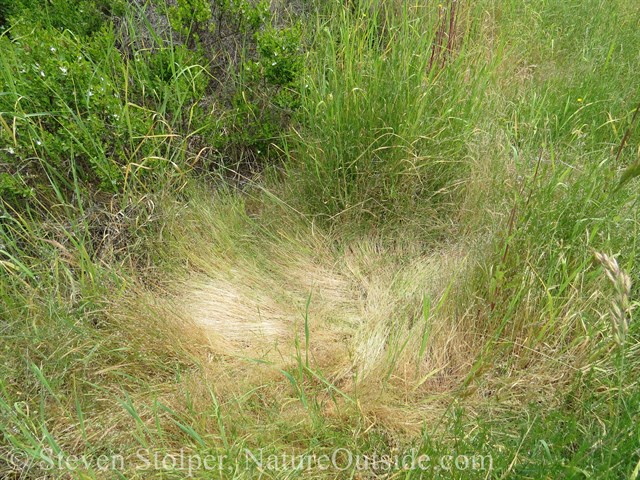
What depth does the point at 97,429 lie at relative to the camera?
1.68 meters

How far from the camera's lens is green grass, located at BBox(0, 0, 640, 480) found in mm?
1604

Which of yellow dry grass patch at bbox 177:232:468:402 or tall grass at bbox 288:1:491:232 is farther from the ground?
tall grass at bbox 288:1:491:232

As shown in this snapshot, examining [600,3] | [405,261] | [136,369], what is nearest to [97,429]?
[136,369]

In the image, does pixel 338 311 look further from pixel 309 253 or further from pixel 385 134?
pixel 385 134

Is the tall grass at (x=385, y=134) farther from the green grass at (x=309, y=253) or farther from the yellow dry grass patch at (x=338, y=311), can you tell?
the yellow dry grass patch at (x=338, y=311)

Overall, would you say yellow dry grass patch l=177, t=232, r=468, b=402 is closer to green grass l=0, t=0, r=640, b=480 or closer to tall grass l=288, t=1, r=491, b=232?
green grass l=0, t=0, r=640, b=480

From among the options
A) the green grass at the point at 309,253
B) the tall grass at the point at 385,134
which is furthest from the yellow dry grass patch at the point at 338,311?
the tall grass at the point at 385,134

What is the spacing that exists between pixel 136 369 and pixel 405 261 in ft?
3.83

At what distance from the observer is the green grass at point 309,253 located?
1.60 m

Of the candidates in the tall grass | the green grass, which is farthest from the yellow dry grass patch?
the tall grass

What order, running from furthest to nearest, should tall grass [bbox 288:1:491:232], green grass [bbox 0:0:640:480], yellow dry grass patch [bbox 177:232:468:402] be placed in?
tall grass [bbox 288:1:491:232] → yellow dry grass patch [bbox 177:232:468:402] → green grass [bbox 0:0:640:480]

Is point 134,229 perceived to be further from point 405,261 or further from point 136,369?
point 405,261

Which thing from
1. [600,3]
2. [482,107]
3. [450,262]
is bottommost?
[450,262]

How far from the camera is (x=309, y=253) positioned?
2.45 m
